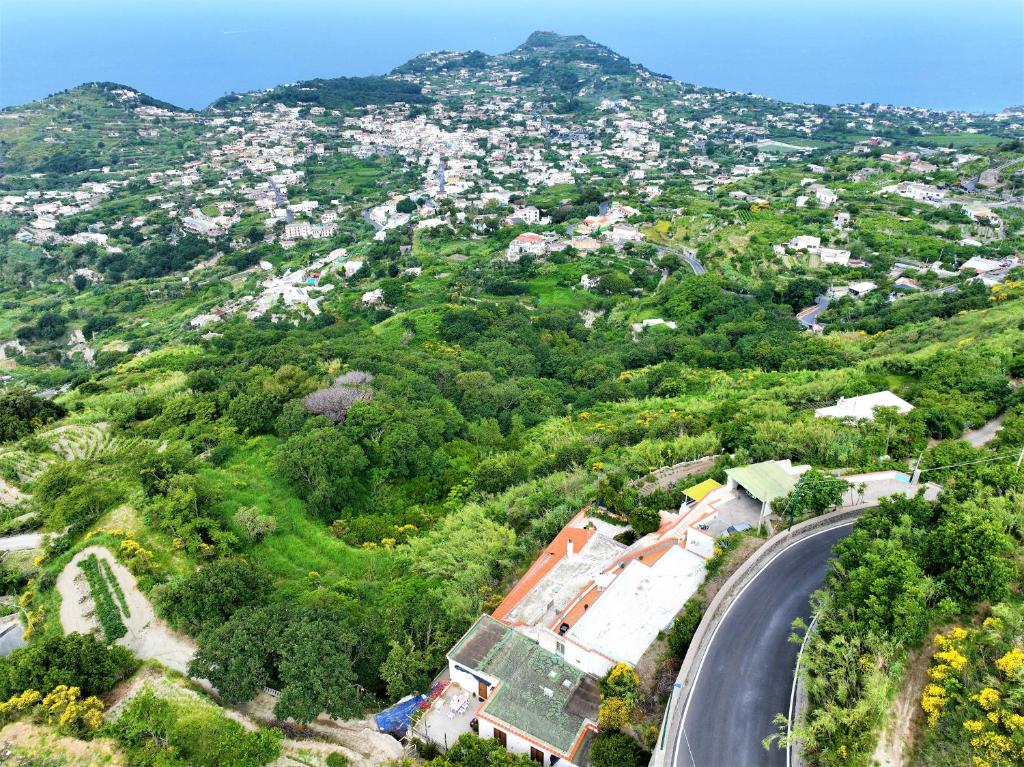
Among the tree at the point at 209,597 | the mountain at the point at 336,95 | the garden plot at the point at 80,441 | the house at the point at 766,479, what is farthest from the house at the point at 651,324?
the mountain at the point at 336,95

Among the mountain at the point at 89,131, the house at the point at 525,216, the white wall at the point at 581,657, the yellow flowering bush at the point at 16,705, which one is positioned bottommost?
the yellow flowering bush at the point at 16,705

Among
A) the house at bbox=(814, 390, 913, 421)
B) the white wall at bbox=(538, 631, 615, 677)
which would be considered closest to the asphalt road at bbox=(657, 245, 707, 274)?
the house at bbox=(814, 390, 913, 421)

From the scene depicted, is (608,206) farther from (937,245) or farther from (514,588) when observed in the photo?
(514,588)

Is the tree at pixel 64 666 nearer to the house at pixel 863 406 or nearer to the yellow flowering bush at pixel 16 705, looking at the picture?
the yellow flowering bush at pixel 16 705

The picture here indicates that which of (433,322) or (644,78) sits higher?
(644,78)

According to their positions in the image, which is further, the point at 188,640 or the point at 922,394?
the point at 922,394

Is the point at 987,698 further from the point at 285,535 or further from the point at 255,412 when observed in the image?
the point at 255,412

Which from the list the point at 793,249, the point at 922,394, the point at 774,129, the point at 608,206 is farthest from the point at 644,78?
the point at 922,394
